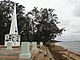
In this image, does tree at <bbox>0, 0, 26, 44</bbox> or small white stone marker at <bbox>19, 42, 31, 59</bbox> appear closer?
small white stone marker at <bbox>19, 42, 31, 59</bbox>

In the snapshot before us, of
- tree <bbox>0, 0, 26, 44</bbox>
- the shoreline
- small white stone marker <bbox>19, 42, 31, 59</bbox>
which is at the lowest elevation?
the shoreline

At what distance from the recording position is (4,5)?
157 feet

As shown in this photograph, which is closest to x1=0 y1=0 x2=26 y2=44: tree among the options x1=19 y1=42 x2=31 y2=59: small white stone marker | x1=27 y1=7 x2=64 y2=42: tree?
x1=27 y1=7 x2=64 y2=42: tree

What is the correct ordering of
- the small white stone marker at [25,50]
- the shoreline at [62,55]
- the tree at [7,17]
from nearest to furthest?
the small white stone marker at [25,50]
the shoreline at [62,55]
the tree at [7,17]

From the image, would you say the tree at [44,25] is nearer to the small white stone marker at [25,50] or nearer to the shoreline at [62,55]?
the shoreline at [62,55]

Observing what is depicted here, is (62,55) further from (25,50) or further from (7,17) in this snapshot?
(7,17)

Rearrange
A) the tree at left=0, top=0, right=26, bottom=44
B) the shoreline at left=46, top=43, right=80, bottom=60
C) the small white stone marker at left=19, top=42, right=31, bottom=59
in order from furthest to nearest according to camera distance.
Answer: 1. the tree at left=0, top=0, right=26, bottom=44
2. the shoreline at left=46, top=43, right=80, bottom=60
3. the small white stone marker at left=19, top=42, right=31, bottom=59

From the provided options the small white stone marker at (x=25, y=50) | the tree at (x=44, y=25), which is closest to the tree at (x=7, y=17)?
the tree at (x=44, y=25)

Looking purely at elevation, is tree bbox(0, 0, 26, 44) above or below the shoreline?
above

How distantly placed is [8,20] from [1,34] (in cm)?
440

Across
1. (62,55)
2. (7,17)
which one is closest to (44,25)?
(7,17)

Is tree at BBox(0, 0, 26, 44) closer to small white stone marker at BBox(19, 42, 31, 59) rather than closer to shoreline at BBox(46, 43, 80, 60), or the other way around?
shoreline at BBox(46, 43, 80, 60)

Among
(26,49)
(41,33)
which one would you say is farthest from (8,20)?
(26,49)

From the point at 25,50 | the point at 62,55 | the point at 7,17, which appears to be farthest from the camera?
the point at 7,17
